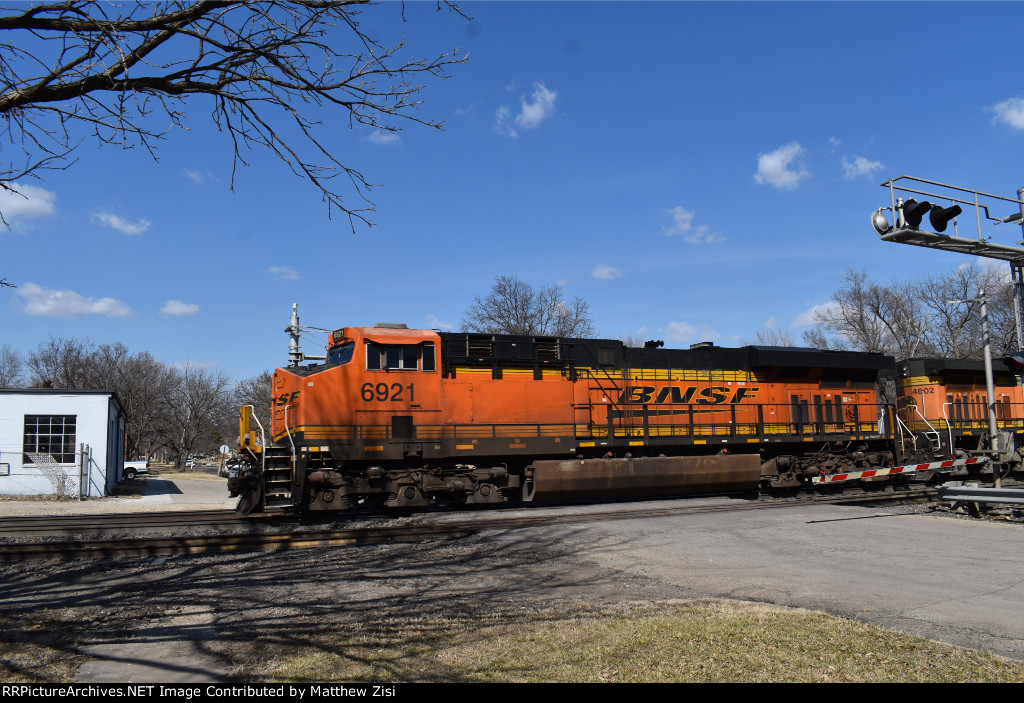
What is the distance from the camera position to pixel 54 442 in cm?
2503

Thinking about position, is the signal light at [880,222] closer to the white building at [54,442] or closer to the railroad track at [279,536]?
the railroad track at [279,536]

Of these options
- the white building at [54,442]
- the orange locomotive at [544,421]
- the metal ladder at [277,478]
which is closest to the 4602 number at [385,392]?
the orange locomotive at [544,421]

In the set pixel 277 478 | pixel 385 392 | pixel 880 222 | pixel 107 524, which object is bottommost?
pixel 107 524

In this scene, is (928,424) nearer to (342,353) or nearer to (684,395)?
(684,395)

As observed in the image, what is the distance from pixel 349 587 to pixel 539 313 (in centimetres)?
3957

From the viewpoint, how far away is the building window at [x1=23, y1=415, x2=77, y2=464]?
24.7 metres

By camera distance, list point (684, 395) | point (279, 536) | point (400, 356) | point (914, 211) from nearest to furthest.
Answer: point (279, 536)
point (914, 211)
point (400, 356)
point (684, 395)

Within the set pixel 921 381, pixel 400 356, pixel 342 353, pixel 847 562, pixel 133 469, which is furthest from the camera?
pixel 133 469

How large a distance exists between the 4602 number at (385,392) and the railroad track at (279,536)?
2.67 metres

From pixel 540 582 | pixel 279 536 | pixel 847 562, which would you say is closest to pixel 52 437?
pixel 279 536

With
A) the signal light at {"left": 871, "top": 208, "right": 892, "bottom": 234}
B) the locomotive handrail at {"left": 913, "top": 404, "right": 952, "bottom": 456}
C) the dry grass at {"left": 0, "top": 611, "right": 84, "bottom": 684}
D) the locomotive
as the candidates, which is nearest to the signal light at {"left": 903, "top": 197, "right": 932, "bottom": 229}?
the signal light at {"left": 871, "top": 208, "right": 892, "bottom": 234}

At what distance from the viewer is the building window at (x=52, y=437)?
24656 millimetres

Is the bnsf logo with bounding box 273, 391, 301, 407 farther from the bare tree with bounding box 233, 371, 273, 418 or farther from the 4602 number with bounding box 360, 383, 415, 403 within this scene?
the bare tree with bounding box 233, 371, 273, 418

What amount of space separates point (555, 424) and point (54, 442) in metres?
21.1
